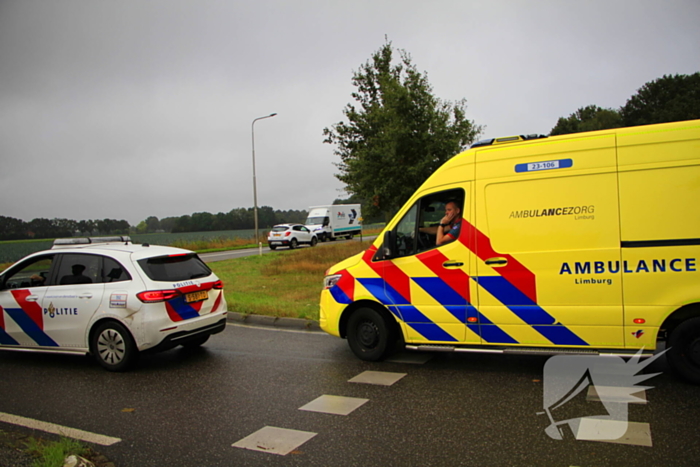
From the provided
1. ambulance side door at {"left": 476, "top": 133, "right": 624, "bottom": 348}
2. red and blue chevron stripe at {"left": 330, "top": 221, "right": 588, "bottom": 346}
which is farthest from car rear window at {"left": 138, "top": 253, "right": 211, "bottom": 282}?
ambulance side door at {"left": 476, "top": 133, "right": 624, "bottom": 348}

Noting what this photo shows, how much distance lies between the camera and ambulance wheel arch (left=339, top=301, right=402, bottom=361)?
637 cm

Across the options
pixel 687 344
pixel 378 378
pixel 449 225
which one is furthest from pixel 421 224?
pixel 687 344

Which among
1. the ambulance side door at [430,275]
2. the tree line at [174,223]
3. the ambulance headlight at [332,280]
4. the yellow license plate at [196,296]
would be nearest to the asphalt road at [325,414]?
the ambulance side door at [430,275]

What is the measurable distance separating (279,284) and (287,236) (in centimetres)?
2063

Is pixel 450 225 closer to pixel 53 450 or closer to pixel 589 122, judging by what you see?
pixel 53 450

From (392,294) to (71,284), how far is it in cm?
417

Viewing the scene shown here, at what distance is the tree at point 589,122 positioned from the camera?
2814 inches

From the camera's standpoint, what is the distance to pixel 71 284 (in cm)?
673

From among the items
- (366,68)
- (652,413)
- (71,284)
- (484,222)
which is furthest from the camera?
(366,68)

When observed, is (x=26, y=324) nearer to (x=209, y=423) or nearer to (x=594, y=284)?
(x=209, y=423)

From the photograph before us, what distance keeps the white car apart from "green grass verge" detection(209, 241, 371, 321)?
10.7 meters

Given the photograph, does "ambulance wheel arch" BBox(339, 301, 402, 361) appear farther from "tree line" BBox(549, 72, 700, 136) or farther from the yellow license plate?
"tree line" BBox(549, 72, 700, 136)

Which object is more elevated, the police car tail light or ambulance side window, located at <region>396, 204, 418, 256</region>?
ambulance side window, located at <region>396, 204, 418, 256</region>

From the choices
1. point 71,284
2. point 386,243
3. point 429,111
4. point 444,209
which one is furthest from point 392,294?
point 429,111
